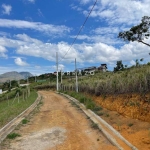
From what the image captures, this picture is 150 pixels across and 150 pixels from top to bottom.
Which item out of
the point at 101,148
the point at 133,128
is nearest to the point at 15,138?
the point at 101,148

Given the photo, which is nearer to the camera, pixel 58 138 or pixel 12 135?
pixel 58 138

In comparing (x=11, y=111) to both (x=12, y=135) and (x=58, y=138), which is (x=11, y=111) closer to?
(x=12, y=135)

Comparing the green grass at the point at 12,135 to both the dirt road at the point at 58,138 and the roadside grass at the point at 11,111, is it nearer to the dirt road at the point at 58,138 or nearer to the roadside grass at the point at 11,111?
the dirt road at the point at 58,138

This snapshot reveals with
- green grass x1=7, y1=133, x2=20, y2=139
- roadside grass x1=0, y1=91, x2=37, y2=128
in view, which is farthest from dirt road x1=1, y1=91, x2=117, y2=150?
roadside grass x1=0, y1=91, x2=37, y2=128

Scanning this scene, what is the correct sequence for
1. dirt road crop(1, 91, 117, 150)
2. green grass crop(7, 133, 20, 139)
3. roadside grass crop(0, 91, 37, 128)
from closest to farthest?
dirt road crop(1, 91, 117, 150) → green grass crop(7, 133, 20, 139) → roadside grass crop(0, 91, 37, 128)

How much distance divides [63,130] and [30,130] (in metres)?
1.46

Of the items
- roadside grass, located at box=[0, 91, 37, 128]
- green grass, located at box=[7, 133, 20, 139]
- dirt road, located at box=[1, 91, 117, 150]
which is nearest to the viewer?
dirt road, located at box=[1, 91, 117, 150]

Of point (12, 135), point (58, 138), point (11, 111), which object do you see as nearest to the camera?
point (58, 138)

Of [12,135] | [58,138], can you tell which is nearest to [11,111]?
[12,135]

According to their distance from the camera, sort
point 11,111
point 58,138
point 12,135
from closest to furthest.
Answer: point 58,138
point 12,135
point 11,111

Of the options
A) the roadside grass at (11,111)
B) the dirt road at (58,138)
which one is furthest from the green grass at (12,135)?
the roadside grass at (11,111)

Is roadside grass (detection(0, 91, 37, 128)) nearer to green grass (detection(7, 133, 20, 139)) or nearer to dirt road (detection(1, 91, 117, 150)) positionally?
dirt road (detection(1, 91, 117, 150))

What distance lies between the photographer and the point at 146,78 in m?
11.6

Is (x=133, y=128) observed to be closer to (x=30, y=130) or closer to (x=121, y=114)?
(x=121, y=114)
